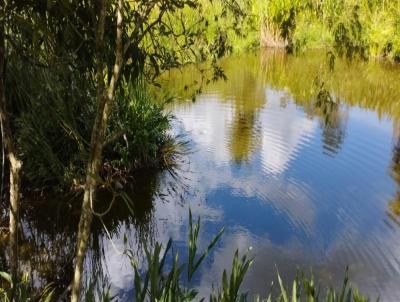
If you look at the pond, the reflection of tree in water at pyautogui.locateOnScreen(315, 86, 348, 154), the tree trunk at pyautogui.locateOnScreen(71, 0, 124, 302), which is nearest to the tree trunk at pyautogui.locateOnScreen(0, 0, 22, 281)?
the tree trunk at pyautogui.locateOnScreen(71, 0, 124, 302)

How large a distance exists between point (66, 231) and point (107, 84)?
2969 mm

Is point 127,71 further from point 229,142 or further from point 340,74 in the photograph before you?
point 340,74

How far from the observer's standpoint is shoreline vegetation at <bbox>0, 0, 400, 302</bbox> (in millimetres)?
1913

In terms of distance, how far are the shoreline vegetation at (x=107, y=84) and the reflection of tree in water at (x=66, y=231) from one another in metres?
0.21

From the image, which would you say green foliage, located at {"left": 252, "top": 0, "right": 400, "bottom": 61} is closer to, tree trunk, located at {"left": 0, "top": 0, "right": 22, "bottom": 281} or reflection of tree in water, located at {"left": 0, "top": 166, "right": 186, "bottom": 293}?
tree trunk, located at {"left": 0, "top": 0, "right": 22, "bottom": 281}

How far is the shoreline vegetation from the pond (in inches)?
12.5

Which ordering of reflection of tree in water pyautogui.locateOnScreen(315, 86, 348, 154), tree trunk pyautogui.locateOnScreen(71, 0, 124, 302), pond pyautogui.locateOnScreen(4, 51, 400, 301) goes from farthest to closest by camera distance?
1. reflection of tree in water pyautogui.locateOnScreen(315, 86, 348, 154)
2. pond pyautogui.locateOnScreen(4, 51, 400, 301)
3. tree trunk pyautogui.locateOnScreen(71, 0, 124, 302)

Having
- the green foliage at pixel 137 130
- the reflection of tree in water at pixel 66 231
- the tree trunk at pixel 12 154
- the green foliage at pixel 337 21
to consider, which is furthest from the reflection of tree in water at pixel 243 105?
the tree trunk at pixel 12 154

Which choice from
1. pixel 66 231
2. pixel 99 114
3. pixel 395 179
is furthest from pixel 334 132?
pixel 99 114

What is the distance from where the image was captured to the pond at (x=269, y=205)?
423cm

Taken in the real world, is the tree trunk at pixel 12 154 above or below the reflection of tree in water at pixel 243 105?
above

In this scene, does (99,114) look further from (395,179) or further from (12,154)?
(395,179)

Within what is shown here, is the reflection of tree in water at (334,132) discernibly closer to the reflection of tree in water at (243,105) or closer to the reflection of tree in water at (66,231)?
the reflection of tree in water at (243,105)

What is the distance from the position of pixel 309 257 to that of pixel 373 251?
71 cm
